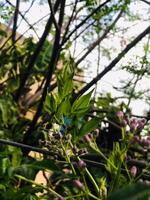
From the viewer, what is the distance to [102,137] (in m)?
2.55

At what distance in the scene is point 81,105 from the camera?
998 millimetres

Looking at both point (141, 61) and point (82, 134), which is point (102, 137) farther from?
point (82, 134)

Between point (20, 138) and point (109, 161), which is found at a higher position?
point (109, 161)

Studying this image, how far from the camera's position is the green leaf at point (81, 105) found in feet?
3.24

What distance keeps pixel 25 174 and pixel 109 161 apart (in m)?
0.44

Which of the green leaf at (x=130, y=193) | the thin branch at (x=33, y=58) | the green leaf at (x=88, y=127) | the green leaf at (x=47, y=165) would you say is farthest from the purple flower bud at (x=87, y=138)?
the thin branch at (x=33, y=58)

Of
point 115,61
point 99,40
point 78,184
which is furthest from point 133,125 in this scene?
point 99,40

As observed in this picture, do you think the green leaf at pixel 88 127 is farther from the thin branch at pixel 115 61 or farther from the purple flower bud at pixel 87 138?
the thin branch at pixel 115 61

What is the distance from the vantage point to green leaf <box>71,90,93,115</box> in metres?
0.99

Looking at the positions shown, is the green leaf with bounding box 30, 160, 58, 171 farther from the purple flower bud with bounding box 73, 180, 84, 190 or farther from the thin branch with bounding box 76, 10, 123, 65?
the thin branch with bounding box 76, 10, 123, 65

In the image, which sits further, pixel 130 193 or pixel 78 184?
pixel 78 184

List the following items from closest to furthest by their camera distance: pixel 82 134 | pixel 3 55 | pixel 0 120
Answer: pixel 82 134 → pixel 0 120 → pixel 3 55

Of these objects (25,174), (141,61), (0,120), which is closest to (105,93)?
(141,61)

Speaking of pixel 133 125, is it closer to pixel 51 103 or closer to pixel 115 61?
pixel 51 103
